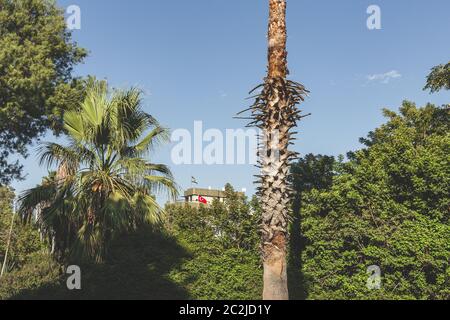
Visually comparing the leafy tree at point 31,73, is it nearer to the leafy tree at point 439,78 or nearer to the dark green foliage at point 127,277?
the dark green foliage at point 127,277

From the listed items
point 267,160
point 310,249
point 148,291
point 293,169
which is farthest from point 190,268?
point 267,160

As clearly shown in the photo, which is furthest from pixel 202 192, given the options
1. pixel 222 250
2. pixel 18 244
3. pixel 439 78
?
pixel 222 250

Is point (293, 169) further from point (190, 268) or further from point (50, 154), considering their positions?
point (50, 154)

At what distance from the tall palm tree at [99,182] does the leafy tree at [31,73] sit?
2.79m

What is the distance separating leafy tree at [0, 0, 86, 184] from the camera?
14.5m

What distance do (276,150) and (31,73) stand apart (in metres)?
10.3

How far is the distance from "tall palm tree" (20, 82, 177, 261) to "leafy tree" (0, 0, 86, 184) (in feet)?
9.17

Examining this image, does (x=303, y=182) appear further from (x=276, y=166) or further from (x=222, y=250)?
(x=276, y=166)

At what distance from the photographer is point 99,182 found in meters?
11.9

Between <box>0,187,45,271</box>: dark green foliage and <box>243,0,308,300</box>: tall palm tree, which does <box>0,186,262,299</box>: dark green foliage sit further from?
<box>0,187,45,271</box>: dark green foliage

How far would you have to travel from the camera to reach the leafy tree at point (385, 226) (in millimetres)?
12688

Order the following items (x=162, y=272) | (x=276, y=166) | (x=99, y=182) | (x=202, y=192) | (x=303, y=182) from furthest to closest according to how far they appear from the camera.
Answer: (x=202, y=192), (x=303, y=182), (x=162, y=272), (x=99, y=182), (x=276, y=166)

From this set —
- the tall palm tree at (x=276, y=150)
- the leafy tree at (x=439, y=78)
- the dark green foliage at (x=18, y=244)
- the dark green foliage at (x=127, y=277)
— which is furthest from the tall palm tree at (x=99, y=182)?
the dark green foliage at (x=18, y=244)

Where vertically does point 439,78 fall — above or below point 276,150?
above
